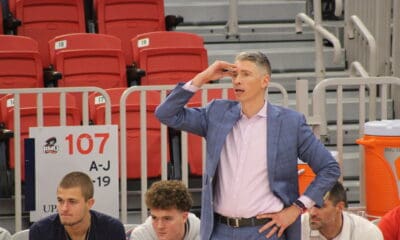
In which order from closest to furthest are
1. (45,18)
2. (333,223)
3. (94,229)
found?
(94,229) < (333,223) < (45,18)

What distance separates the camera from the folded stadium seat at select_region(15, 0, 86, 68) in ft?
33.1

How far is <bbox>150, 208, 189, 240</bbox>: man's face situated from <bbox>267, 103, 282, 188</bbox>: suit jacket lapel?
35.8 inches

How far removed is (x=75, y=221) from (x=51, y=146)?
3.74 feet

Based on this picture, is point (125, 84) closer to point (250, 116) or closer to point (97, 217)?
point (97, 217)

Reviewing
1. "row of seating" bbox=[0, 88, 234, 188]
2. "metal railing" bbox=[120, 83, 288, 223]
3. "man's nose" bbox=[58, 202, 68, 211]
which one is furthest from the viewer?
"row of seating" bbox=[0, 88, 234, 188]

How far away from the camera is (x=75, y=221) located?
650cm

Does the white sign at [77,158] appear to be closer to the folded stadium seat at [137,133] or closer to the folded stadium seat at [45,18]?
the folded stadium seat at [137,133]

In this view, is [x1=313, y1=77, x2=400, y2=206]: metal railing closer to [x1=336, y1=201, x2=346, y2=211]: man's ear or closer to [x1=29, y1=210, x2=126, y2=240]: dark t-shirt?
[x1=336, y1=201, x2=346, y2=211]: man's ear

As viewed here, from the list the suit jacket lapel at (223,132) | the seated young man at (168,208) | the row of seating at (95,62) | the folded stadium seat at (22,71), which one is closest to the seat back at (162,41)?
the row of seating at (95,62)

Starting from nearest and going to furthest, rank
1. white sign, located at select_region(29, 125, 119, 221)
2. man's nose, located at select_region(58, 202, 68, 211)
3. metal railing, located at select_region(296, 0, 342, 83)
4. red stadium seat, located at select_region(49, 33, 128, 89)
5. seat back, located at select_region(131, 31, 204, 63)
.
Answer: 1. man's nose, located at select_region(58, 202, 68, 211)
2. white sign, located at select_region(29, 125, 119, 221)
3. red stadium seat, located at select_region(49, 33, 128, 89)
4. seat back, located at select_region(131, 31, 204, 63)
5. metal railing, located at select_region(296, 0, 342, 83)

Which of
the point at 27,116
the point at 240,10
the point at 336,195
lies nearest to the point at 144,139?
the point at 27,116

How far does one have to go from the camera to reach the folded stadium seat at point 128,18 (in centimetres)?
1021

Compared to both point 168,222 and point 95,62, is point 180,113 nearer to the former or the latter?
point 168,222

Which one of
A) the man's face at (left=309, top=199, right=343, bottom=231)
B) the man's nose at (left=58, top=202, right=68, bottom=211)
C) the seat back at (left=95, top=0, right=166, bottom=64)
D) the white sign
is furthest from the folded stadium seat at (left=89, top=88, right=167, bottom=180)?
the seat back at (left=95, top=0, right=166, bottom=64)
